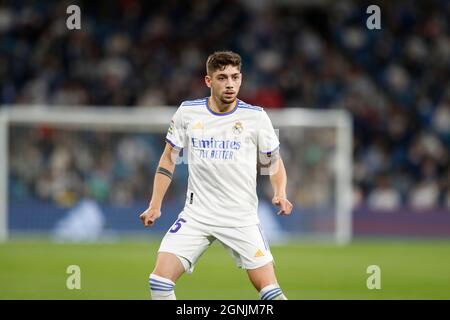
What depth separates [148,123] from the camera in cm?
2073

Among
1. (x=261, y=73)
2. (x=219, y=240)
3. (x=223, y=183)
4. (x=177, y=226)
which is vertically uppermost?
(x=261, y=73)

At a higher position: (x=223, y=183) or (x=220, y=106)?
(x=220, y=106)

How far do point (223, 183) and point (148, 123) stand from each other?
1362 centimetres

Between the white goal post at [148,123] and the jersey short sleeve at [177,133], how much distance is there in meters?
12.4

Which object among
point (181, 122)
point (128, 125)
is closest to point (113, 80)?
point (128, 125)

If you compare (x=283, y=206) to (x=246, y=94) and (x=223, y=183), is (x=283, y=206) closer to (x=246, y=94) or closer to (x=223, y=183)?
(x=223, y=183)

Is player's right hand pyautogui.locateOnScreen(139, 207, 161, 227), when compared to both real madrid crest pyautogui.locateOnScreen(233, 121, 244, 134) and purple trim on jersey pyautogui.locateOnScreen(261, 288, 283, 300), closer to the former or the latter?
real madrid crest pyautogui.locateOnScreen(233, 121, 244, 134)

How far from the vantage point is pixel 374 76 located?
25.5 metres

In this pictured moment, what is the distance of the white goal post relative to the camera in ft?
65.0

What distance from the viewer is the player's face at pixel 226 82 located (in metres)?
7.17

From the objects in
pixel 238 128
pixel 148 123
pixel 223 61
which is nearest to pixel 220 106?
pixel 238 128

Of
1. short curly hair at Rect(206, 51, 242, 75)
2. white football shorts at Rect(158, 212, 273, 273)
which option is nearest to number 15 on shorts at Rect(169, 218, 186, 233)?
white football shorts at Rect(158, 212, 273, 273)

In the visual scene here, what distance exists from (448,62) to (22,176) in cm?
1183

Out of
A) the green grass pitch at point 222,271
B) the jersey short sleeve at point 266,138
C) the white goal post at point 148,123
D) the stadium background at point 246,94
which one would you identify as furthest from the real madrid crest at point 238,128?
the white goal post at point 148,123
